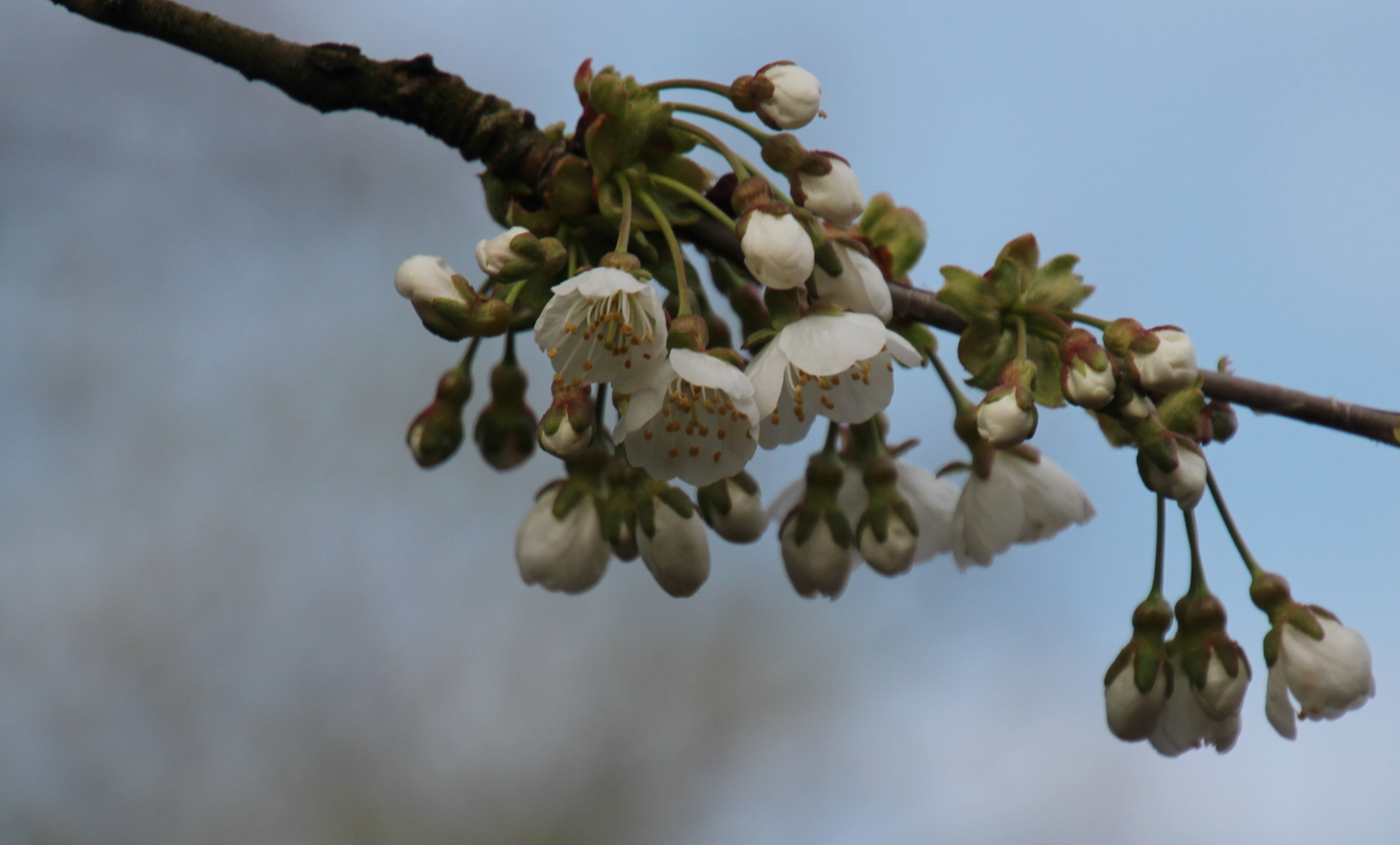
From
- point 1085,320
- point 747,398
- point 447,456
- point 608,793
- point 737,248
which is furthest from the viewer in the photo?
point 608,793

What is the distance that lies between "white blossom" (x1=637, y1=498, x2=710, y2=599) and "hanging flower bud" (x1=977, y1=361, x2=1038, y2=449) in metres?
0.28

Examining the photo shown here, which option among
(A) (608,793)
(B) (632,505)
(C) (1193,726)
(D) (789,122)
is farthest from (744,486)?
(A) (608,793)

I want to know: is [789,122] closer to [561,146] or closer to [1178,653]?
[561,146]

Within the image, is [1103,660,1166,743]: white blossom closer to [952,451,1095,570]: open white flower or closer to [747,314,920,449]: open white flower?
[952,451,1095,570]: open white flower

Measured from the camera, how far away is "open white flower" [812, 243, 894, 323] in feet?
2.99

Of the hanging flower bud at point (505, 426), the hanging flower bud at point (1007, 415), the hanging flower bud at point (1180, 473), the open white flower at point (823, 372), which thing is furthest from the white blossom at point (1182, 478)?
the hanging flower bud at point (505, 426)

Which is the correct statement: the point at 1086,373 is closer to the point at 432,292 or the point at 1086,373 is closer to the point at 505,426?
the point at 432,292

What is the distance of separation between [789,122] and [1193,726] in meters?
0.67

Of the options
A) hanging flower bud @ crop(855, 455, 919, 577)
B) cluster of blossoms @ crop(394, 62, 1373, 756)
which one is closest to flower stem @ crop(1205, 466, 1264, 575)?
cluster of blossoms @ crop(394, 62, 1373, 756)

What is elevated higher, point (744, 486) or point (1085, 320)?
point (1085, 320)

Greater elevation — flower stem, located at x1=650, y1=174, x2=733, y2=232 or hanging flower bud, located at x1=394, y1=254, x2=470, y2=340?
flower stem, located at x1=650, y1=174, x2=733, y2=232

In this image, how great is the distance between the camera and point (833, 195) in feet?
2.96

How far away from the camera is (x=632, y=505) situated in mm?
996

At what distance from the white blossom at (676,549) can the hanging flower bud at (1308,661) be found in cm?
53
